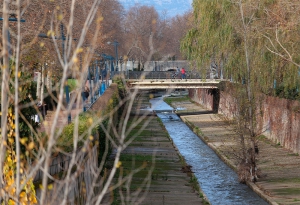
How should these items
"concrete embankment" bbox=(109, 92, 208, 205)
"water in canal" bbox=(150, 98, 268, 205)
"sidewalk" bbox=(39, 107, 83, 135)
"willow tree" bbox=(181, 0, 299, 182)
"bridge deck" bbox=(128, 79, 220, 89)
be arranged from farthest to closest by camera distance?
"bridge deck" bbox=(128, 79, 220, 89) → "willow tree" bbox=(181, 0, 299, 182) → "water in canal" bbox=(150, 98, 268, 205) → "concrete embankment" bbox=(109, 92, 208, 205) → "sidewalk" bbox=(39, 107, 83, 135)

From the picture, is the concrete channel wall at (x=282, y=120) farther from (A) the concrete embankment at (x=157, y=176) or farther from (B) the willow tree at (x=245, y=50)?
(A) the concrete embankment at (x=157, y=176)

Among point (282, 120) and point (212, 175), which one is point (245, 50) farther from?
point (282, 120)

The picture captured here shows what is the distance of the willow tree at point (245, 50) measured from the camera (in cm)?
2502

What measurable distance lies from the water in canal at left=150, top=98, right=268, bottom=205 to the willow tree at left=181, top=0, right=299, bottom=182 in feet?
3.73

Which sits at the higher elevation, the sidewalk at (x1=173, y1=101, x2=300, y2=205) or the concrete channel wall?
the concrete channel wall

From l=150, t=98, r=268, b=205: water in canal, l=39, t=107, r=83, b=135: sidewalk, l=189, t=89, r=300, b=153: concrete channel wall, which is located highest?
l=39, t=107, r=83, b=135: sidewalk

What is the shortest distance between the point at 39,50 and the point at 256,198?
32.9 feet

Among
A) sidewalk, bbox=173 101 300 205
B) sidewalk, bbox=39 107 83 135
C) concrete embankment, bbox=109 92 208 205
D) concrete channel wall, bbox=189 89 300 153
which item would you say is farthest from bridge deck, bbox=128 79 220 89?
sidewalk, bbox=39 107 83 135

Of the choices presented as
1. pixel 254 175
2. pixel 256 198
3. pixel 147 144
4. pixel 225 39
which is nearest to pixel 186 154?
pixel 147 144

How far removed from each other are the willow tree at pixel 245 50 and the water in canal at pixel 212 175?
3.73 feet

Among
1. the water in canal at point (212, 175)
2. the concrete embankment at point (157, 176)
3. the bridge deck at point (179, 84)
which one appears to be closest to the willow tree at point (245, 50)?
the water in canal at point (212, 175)

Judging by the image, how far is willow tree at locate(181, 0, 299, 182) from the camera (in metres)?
25.0

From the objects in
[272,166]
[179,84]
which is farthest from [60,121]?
[179,84]

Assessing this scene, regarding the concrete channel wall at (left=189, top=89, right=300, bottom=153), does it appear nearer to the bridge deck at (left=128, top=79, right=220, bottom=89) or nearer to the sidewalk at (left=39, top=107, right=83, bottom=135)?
the sidewalk at (left=39, top=107, right=83, bottom=135)
